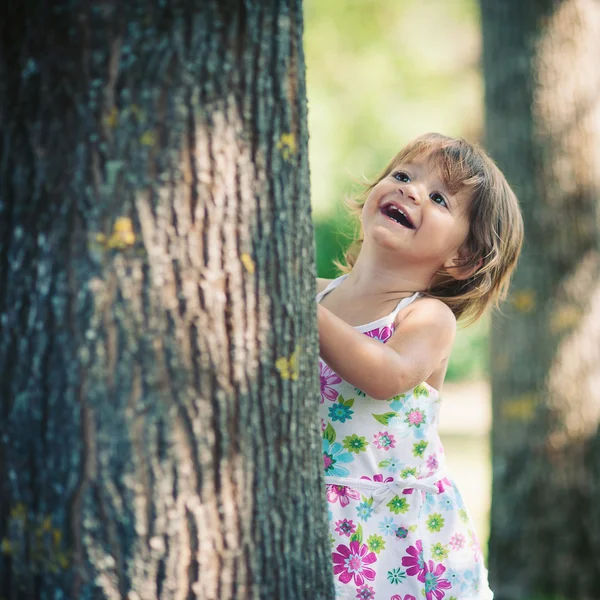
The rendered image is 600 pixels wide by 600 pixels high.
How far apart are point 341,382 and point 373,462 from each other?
0.23 meters

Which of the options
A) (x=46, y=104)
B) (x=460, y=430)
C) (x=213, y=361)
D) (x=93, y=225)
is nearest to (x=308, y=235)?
(x=213, y=361)

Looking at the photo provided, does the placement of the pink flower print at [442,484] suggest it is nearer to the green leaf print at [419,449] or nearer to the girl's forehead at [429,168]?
the green leaf print at [419,449]

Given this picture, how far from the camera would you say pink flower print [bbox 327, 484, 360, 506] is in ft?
7.39

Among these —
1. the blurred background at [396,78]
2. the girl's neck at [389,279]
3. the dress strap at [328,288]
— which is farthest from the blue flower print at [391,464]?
the blurred background at [396,78]

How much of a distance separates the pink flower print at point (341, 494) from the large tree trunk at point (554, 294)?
2447mm

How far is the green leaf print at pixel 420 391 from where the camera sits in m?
2.33

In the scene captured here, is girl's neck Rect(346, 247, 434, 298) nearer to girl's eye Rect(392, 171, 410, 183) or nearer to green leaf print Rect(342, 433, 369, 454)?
girl's eye Rect(392, 171, 410, 183)

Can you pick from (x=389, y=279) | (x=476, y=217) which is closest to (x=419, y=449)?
(x=389, y=279)

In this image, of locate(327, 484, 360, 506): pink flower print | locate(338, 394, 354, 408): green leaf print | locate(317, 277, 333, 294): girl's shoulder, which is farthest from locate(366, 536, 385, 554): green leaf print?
locate(317, 277, 333, 294): girl's shoulder

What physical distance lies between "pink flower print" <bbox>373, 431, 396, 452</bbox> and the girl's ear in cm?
53

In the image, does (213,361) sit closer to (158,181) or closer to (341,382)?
(158,181)

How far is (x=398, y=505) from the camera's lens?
226 cm

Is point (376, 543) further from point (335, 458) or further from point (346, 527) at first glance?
point (335, 458)

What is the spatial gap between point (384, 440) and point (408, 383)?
221mm
